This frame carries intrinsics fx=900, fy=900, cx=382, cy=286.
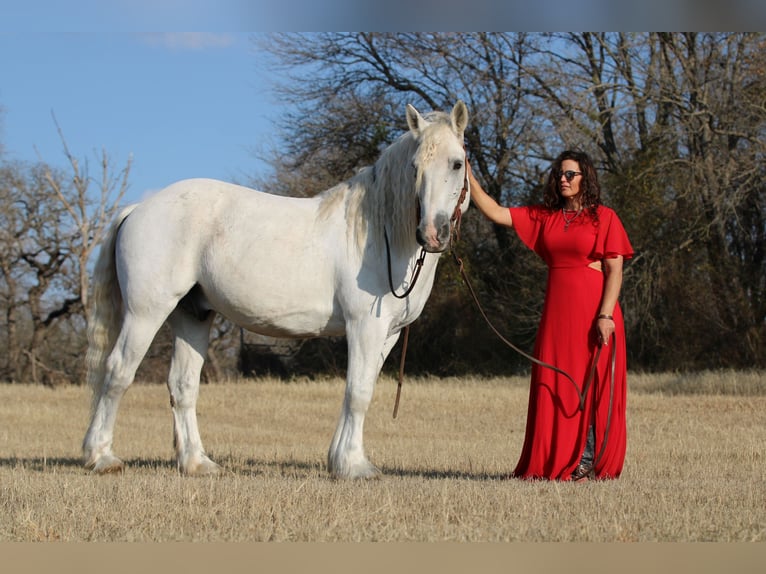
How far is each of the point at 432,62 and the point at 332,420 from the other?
12.6 metres

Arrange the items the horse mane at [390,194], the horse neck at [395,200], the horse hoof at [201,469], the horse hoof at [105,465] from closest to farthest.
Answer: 1. the horse mane at [390,194]
2. the horse neck at [395,200]
3. the horse hoof at [105,465]
4. the horse hoof at [201,469]

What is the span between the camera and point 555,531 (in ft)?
13.8

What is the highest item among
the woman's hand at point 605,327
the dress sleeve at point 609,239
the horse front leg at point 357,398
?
the dress sleeve at point 609,239

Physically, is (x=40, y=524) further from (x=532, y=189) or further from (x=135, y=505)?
(x=532, y=189)

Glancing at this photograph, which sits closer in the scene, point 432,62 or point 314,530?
point 314,530

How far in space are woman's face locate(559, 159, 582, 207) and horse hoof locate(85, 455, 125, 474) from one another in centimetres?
375

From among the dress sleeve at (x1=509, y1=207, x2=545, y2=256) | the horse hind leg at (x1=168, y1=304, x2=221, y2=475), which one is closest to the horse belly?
the horse hind leg at (x1=168, y1=304, x2=221, y2=475)

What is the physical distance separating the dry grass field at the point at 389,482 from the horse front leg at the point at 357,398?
0.60ft

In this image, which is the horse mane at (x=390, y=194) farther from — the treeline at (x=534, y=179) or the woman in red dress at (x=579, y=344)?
the treeline at (x=534, y=179)

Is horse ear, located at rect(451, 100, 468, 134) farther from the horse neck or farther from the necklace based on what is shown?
the necklace

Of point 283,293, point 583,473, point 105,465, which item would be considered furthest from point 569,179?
point 105,465

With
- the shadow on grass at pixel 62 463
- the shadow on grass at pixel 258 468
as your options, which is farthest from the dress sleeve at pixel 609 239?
the shadow on grass at pixel 62 463

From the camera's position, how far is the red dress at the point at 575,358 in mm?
6156

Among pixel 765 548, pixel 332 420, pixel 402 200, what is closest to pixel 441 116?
pixel 402 200
